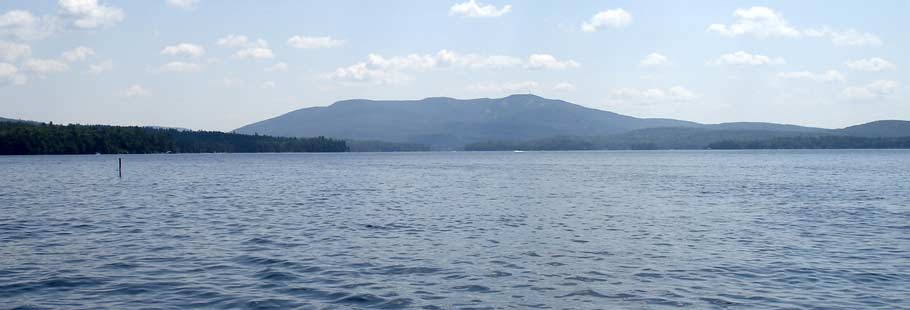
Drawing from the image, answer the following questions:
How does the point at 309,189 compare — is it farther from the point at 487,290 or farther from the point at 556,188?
the point at 487,290

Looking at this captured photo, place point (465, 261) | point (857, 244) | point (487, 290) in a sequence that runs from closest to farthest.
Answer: point (487, 290) → point (465, 261) → point (857, 244)

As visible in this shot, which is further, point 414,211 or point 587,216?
point 414,211

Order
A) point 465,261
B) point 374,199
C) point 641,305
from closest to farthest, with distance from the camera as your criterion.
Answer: point 641,305
point 465,261
point 374,199

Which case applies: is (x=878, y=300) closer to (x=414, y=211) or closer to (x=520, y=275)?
(x=520, y=275)

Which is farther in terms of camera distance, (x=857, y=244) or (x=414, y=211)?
(x=414, y=211)

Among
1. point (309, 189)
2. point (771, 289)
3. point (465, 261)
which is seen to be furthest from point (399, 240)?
point (309, 189)

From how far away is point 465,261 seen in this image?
26641 mm

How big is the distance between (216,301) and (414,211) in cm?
2626

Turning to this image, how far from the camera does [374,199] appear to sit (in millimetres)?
56938

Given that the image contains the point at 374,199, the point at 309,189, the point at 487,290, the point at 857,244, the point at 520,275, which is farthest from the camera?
the point at 309,189

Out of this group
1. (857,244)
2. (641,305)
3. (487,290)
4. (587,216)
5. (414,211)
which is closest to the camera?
(641,305)

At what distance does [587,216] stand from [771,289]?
21.4 meters

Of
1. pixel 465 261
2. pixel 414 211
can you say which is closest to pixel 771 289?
pixel 465 261

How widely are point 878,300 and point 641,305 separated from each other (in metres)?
6.51
